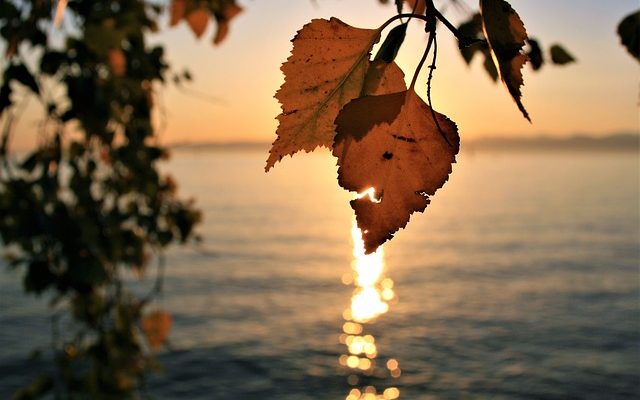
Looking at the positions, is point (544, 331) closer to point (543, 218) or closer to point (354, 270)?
point (354, 270)

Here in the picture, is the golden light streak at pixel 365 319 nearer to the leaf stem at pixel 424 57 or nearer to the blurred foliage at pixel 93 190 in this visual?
the blurred foliage at pixel 93 190

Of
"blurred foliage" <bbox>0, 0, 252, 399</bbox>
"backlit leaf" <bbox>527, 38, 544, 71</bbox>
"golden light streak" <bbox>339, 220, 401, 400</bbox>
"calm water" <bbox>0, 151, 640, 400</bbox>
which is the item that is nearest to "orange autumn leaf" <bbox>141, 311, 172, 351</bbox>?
"blurred foliage" <bbox>0, 0, 252, 399</bbox>

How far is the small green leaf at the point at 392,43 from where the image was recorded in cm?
46

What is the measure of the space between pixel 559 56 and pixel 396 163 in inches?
43.7

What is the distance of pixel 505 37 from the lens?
15.7 inches

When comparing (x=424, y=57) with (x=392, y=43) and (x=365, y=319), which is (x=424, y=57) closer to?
(x=392, y=43)

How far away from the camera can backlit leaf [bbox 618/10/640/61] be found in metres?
0.88

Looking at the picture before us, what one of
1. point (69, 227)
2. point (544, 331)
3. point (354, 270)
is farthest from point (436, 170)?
point (354, 270)

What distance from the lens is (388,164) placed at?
18.5 inches

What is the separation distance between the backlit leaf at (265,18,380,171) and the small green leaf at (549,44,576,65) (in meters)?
1.08

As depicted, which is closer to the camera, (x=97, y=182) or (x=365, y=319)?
(x=97, y=182)

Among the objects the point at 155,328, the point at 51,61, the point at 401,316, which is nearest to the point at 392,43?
the point at 51,61

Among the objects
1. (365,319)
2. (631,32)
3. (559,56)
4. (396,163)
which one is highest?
(559,56)

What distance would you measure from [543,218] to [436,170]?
49884mm
